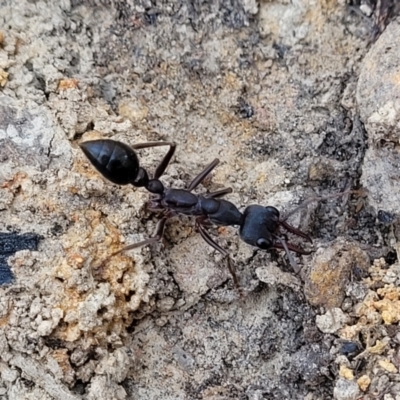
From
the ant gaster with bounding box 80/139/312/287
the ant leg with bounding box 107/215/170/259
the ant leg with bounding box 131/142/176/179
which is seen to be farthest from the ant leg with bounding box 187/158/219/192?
the ant leg with bounding box 107/215/170/259

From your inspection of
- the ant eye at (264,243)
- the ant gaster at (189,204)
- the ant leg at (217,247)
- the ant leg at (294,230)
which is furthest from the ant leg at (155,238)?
the ant leg at (294,230)

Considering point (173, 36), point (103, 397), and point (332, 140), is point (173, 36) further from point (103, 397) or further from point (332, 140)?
point (103, 397)

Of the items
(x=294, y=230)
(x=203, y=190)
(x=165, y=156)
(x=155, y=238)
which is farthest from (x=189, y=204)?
(x=294, y=230)

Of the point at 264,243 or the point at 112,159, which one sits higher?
the point at 112,159

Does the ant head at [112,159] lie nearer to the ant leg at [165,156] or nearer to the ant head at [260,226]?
the ant leg at [165,156]

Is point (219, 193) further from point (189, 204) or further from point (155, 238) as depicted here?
point (155, 238)

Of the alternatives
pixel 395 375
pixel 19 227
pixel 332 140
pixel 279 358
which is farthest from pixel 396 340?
pixel 19 227

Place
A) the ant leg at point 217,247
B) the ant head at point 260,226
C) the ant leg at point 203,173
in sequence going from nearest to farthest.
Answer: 1. the ant leg at point 217,247
2. the ant head at point 260,226
3. the ant leg at point 203,173
